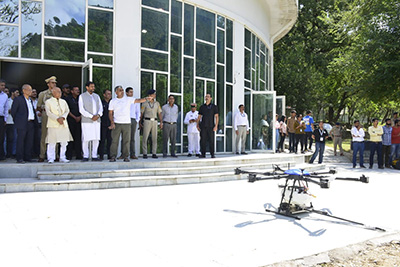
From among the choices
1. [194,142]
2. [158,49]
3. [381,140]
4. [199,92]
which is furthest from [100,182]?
[381,140]

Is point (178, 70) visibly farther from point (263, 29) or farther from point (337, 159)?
point (337, 159)

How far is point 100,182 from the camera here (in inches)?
308

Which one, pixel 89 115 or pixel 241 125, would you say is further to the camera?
pixel 241 125

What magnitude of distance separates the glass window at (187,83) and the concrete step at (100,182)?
389 cm

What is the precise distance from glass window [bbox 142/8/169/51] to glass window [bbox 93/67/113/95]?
1554 mm

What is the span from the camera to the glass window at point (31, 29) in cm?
1012

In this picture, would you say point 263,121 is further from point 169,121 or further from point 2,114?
point 2,114

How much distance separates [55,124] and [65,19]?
3.68m

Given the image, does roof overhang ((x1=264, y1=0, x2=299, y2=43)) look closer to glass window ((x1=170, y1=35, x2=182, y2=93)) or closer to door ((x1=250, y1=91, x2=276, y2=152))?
door ((x1=250, y1=91, x2=276, y2=152))

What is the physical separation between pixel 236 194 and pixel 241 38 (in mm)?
8983

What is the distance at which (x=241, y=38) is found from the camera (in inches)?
585

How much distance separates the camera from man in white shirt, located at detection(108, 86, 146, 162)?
31.5 ft

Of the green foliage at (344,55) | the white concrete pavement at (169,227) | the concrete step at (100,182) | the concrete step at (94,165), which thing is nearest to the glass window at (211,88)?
the concrete step at (94,165)

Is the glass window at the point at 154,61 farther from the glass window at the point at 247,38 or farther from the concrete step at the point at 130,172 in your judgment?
the glass window at the point at 247,38
